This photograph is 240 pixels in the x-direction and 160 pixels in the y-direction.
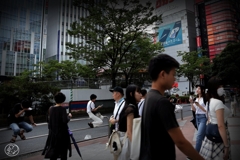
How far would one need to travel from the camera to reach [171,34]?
53.6 m

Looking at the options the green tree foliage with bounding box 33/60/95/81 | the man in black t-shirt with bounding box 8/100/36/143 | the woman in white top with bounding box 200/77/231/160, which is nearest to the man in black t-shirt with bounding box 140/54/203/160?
the woman in white top with bounding box 200/77/231/160

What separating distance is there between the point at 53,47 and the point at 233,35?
4710 cm

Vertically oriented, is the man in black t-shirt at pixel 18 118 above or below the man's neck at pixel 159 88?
below

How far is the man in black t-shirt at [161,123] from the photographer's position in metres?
1.17

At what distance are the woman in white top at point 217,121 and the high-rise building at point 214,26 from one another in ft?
127

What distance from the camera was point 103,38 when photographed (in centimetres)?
1467

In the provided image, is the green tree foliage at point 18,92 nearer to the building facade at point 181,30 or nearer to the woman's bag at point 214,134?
the woman's bag at point 214,134

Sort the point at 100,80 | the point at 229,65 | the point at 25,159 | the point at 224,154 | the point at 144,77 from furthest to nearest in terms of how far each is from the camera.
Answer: the point at 229,65 → the point at 144,77 → the point at 100,80 → the point at 25,159 → the point at 224,154

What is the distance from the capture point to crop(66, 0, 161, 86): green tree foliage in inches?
538

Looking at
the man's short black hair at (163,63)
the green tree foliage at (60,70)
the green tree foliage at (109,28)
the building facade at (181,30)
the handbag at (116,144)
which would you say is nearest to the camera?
the man's short black hair at (163,63)

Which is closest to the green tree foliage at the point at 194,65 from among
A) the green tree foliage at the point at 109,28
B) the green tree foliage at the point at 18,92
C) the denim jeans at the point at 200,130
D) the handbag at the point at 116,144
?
the green tree foliage at the point at 109,28

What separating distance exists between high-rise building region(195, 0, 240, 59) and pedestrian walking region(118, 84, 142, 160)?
3897 cm

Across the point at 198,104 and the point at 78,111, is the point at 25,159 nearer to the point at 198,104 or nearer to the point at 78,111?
the point at 198,104

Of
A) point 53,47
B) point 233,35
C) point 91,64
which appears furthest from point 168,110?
point 53,47
